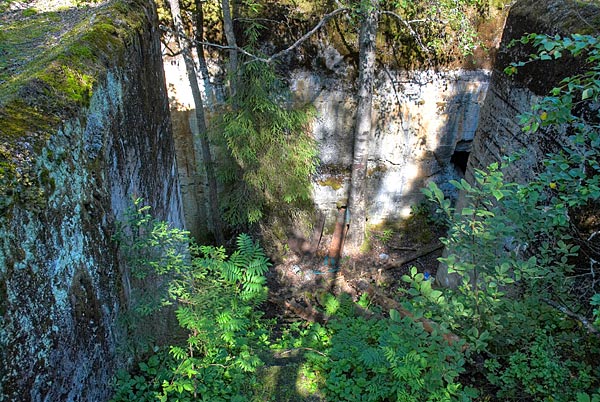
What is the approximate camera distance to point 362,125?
7.92m

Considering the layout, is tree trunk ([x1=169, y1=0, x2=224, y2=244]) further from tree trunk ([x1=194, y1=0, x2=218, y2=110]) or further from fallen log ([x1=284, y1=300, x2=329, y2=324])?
fallen log ([x1=284, y1=300, x2=329, y2=324])

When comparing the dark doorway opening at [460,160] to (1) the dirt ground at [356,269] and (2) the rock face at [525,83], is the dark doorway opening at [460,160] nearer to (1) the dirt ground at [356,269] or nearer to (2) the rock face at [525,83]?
(1) the dirt ground at [356,269]

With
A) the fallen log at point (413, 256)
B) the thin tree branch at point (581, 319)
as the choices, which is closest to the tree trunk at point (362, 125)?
the fallen log at point (413, 256)

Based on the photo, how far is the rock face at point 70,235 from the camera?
179 centimetres

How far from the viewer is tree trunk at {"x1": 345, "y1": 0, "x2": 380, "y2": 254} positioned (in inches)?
279

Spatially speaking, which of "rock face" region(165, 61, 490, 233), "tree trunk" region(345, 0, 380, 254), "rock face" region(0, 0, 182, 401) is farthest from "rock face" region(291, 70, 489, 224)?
"rock face" region(0, 0, 182, 401)

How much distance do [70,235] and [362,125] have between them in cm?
636

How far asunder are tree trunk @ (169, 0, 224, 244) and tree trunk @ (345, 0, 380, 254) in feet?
9.31

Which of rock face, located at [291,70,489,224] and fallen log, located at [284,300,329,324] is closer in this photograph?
fallen log, located at [284,300,329,324]

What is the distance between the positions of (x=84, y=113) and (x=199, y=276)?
56.4 inches

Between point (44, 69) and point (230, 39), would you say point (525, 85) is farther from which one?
point (44, 69)

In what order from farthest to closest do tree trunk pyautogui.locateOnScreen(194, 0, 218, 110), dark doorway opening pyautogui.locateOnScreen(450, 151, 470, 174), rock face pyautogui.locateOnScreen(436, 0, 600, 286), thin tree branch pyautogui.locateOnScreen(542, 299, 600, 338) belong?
dark doorway opening pyautogui.locateOnScreen(450, 151, 470, 174) → tree trunk pyautogui.locateOnScreen(194, 0, 218, 110) → rock face pyautogui.locateOnScreen(436, 0, 600, 286) → thin tree branch pyautogui.locateOnScreen(542, 299, 600, 338)

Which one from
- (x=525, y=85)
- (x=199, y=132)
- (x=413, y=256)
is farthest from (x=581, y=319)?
(x=199, y=132)

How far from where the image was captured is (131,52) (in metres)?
4.08
